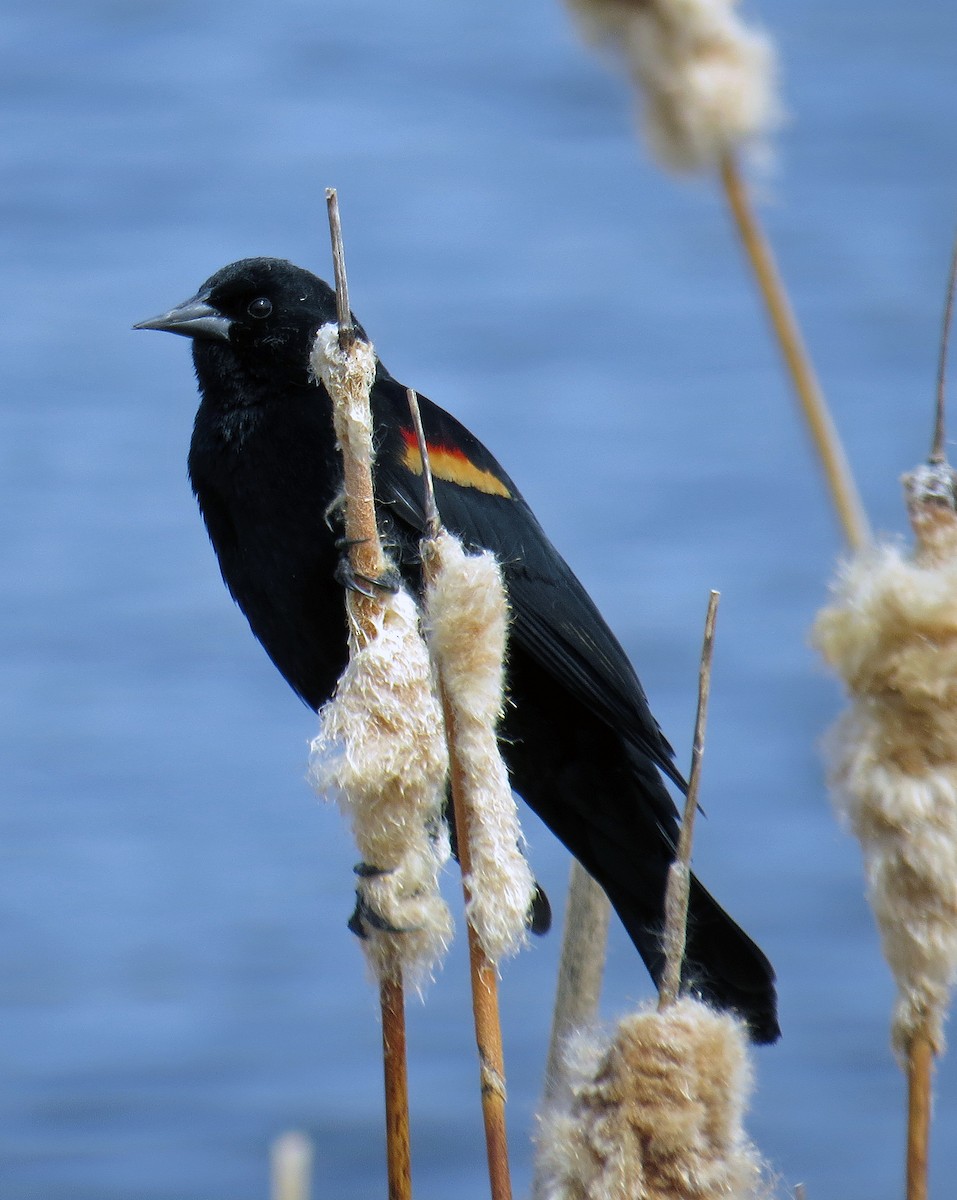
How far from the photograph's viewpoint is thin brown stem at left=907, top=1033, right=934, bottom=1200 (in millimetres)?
667

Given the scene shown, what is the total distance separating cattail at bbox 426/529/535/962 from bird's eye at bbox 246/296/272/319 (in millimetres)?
1141

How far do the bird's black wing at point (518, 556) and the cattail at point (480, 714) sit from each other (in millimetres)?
908

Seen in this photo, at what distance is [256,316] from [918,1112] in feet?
4.47

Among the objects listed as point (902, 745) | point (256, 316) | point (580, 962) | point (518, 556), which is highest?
point (256, 316)

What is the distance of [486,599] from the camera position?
28.6 inches

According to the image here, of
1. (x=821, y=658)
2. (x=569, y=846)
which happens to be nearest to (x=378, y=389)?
(x=569, y=846)

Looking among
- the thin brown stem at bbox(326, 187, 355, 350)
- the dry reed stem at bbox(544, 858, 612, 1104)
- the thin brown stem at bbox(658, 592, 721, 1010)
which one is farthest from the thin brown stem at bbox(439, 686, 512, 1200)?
the dry reed stem at bbox(544, 858, 612, 1104)

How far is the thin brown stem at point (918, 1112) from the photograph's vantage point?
2.19ft

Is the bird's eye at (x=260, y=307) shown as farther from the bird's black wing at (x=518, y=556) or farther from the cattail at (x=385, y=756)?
the cattail at (x=385, y=756)

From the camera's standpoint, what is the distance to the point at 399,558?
1.66 m

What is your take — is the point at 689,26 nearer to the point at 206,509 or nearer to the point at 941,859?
the point at 941,859

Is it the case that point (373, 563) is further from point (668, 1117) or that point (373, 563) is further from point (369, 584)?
point (668, 1117)

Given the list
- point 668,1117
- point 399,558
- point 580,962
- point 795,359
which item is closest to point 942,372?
point 795,359

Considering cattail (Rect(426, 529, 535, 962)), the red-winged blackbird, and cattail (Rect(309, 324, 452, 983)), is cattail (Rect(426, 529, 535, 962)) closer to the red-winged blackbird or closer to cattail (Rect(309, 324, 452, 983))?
cattail (Rect(309, 324, 452, 983))
